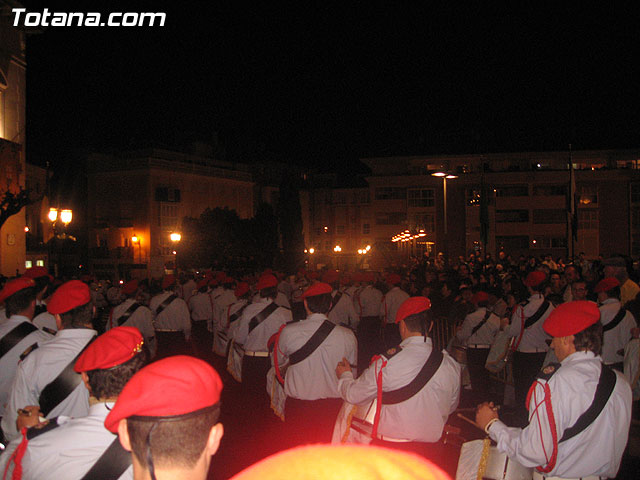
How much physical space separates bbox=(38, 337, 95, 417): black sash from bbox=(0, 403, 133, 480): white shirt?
1137 mm

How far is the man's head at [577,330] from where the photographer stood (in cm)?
367

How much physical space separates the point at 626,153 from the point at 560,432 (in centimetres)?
5213

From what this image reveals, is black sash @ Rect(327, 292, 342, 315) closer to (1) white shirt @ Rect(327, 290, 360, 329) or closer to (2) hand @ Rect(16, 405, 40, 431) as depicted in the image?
(1) white shirt @ Rect(327, 290, 360, 329)

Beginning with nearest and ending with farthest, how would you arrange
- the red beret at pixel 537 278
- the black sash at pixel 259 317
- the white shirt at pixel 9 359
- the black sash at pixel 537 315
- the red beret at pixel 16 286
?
the white shirt at pixel 9 359
the red beret at pixel 16 286
the black sash at pixel 537 315
the black sash at pixel 259 317
the red beret at pixel 537 278

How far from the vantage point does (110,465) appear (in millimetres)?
2609

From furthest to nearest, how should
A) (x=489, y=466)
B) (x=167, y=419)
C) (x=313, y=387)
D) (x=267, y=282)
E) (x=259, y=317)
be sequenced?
(x=267, y=282) < (x=259, y=317) < (x=313, y=387) < (x=489, y=466) < (x=167, y=419)

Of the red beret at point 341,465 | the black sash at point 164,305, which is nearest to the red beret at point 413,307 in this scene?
the red beret at point 341,465

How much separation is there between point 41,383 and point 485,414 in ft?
10.0

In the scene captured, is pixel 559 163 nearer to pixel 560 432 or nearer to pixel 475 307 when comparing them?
pixel 475 307

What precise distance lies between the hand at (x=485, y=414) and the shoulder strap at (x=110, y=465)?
2.23 m

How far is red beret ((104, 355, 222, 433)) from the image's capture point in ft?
6.25

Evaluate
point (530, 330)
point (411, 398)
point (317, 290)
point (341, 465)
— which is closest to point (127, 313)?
point (317, 290)

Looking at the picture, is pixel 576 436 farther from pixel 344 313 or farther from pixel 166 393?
pixel 344 313

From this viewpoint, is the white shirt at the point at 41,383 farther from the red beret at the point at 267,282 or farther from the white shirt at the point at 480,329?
the white shirt at the point at 480,329
